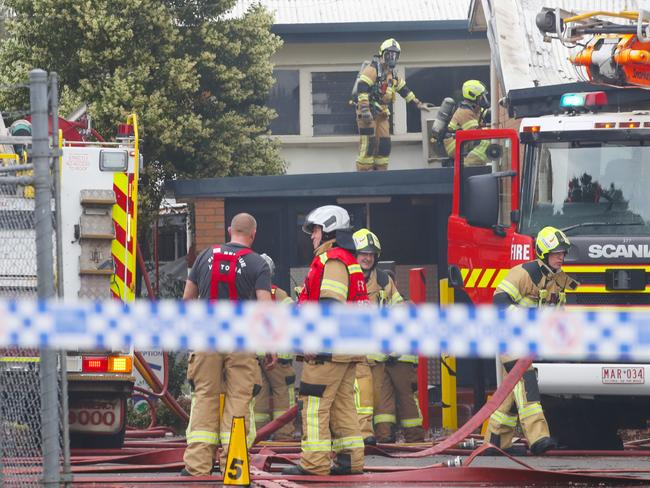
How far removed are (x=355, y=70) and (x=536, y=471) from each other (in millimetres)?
13248

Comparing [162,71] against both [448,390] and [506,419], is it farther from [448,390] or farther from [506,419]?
[506,419]

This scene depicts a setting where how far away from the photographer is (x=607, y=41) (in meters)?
11.1

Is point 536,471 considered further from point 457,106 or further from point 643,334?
point 457,106

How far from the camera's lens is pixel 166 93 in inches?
685

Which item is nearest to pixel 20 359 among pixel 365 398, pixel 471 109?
pixel 365 398

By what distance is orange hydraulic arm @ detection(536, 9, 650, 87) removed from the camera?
1073cm

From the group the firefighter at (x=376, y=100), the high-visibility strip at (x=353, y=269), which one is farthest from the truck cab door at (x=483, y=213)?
the firefighter at (x=376, y=100)

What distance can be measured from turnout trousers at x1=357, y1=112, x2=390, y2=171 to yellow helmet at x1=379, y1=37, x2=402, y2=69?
0.74 m

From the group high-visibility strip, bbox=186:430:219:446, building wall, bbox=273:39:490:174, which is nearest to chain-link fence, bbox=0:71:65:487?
high-visibility strip, bbox=186:430:219:446

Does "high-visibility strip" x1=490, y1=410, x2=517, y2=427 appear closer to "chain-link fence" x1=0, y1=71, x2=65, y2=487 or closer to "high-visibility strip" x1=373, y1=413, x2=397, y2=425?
"high-visibility strip" x1=373, y1=413, x2=397, y2=425

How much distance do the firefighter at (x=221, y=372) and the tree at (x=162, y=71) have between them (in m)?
7.54

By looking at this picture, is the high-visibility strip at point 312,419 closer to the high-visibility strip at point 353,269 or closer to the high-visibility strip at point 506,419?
the high-visibility strip at point 353,269

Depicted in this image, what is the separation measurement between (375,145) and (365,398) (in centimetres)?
695

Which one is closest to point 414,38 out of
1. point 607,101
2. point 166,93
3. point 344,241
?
point 166,93
